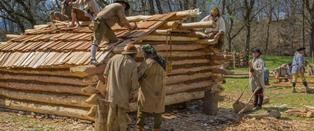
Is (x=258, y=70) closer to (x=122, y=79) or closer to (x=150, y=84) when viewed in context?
(x=150, y=84)

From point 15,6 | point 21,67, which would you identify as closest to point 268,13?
point 15,6

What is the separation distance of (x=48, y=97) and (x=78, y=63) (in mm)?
2119

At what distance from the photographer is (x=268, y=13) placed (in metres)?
50.5

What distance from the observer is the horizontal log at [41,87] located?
10.9 metres

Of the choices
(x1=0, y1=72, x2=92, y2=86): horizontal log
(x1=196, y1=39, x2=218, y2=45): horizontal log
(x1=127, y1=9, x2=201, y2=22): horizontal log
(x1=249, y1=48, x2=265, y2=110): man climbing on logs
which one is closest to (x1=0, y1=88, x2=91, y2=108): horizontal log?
(x1=0, y1=72, x2=92, y2=86): horizontal log

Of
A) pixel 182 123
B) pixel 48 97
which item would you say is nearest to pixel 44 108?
pixel 48 97

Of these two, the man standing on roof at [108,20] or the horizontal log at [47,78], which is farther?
the horizontal log at [47,78]

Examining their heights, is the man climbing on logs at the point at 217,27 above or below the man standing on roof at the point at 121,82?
above

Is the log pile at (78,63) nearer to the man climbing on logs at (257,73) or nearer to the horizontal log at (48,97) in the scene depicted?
the horizontal log at (48,97)

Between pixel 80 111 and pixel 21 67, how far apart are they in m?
2.19

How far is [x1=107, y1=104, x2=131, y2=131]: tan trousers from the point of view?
8.73 meters

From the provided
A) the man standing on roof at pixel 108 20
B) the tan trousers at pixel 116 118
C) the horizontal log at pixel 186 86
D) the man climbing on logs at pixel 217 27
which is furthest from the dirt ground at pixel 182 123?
the man climbing on logs at pixel 217 27

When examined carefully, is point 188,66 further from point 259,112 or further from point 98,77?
point 98,77

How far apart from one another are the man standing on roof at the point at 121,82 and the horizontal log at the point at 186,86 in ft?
10.4
